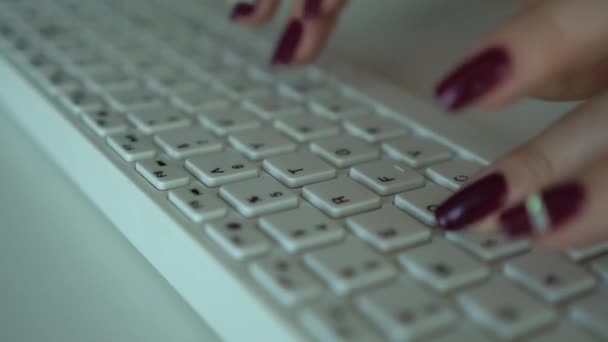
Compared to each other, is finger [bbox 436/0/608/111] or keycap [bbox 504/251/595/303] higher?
finger [bbox 436/0/608/111]

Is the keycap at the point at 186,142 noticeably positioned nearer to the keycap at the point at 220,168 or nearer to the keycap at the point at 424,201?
the keycap at the point at 220,168

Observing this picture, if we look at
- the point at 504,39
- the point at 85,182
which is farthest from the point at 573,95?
→ the point at 85,182

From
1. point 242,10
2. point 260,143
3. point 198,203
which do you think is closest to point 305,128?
point 260,143

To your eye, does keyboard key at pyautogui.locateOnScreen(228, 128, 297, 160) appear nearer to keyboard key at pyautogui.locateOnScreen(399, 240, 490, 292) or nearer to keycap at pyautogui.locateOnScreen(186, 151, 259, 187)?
keycap at pyautogui.locateOnScreen(186, 151, 259, 187)

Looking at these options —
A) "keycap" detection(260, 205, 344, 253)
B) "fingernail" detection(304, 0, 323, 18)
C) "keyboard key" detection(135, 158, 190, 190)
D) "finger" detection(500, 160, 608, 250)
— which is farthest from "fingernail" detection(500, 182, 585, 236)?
"fingernail" detection(304, 0, 323, 18)

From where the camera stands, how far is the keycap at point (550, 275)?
32cm

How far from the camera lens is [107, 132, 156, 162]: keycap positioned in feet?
1.43

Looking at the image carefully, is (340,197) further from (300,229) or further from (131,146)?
(131,146)

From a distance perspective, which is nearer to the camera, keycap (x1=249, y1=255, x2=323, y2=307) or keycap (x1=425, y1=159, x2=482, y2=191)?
keycap (x1=249, y1=255, x2=323, y2=307)

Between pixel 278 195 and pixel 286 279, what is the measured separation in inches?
3.6

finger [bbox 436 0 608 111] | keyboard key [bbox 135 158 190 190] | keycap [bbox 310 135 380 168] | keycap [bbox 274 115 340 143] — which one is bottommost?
keyboard key [bbox 135 158 190 190]

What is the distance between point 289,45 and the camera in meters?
0.64

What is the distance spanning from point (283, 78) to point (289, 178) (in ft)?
0.73

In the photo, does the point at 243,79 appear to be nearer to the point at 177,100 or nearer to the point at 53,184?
the point at 177,100
